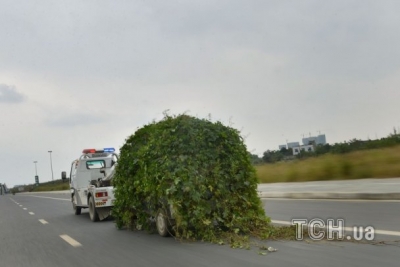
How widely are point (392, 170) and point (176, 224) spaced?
15651 millimetres

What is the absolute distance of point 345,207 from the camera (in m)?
12.5

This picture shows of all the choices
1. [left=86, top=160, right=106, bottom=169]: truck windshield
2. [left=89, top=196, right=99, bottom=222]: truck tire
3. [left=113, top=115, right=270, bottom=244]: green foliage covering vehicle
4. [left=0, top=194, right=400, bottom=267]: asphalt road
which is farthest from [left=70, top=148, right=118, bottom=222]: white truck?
[left=113, top=115, right=270, bottom=244]: green foliage covering vehicle

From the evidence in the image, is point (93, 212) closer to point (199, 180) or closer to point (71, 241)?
point (71, 241)

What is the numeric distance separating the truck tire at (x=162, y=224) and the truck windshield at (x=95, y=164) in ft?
27.0

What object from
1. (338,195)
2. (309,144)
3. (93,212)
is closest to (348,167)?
(338,195)

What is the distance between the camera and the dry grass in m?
22.5

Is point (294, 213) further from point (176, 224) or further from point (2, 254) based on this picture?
point (2, 254)

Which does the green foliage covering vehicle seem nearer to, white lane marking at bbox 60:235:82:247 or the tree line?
white lane marking at bbox 60:235:82:247

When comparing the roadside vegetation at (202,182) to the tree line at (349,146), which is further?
the tree line at (349,146)

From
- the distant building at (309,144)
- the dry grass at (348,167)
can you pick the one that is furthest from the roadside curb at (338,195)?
the distant building at (309,144)

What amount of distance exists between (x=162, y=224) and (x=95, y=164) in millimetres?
8584

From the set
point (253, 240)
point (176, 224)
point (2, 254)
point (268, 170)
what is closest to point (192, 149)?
point (176, 224)

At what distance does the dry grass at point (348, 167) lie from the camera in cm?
2248

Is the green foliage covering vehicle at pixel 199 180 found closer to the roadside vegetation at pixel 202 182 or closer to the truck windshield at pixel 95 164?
the roadside vegetation at pixel 202 182
